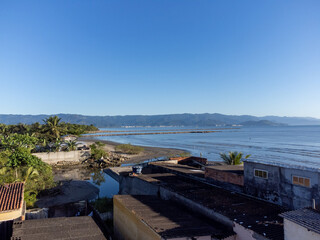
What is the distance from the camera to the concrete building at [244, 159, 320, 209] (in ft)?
34.6

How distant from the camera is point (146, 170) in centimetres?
2308

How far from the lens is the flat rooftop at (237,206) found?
8859 mm

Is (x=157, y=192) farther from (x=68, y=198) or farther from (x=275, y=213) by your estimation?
(x=68, y=198)

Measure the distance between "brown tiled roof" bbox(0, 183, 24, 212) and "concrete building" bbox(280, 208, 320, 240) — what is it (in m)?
11.5

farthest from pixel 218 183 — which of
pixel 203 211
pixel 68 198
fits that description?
pixel 68 198

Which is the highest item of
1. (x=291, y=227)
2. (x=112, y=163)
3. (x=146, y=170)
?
(x=291, y=227)

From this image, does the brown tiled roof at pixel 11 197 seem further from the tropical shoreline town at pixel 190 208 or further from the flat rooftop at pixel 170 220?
the flat rooftop at pixel 170 220

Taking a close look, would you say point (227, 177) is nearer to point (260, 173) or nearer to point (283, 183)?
Answer: point (260, 173)

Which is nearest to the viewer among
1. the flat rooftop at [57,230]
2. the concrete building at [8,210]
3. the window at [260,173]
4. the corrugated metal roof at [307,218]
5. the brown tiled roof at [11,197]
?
the corrugated metal roof at [307,218]

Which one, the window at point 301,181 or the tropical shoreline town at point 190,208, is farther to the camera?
the window at point 301,181

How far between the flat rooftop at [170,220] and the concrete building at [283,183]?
4.02m

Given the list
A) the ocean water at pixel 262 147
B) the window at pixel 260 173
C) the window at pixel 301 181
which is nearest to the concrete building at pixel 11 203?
the window at pixel 260 173

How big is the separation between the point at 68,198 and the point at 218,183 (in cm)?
1386

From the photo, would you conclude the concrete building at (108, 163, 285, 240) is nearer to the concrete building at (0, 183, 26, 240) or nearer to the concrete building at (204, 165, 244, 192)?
the concrete building at (204, 165, 244, 192)
